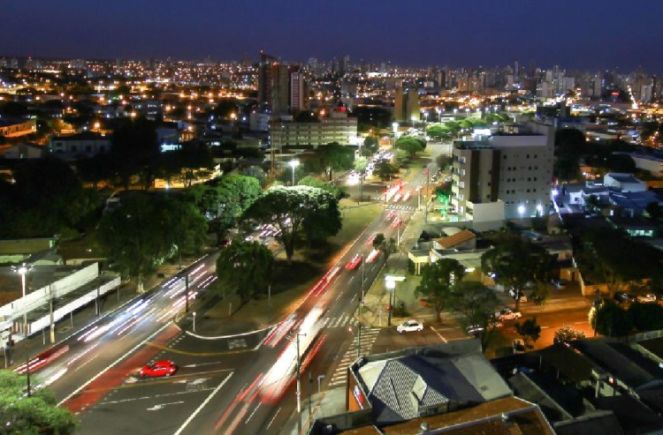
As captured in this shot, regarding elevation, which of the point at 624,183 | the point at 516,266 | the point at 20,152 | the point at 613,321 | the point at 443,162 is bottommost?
the point at 613,321

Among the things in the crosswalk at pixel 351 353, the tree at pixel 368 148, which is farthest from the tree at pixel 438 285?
the tree at pixel 368 148

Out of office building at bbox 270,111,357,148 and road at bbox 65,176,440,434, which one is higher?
office building at bbox 270,111,357,148

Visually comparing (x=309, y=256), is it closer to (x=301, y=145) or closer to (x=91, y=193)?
(x=91, y=193)

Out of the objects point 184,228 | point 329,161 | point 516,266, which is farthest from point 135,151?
point 516,266

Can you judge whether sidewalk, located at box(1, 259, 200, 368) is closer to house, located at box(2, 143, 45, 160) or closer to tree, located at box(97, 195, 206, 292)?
tree, located at box(97, 195, 206, 292)

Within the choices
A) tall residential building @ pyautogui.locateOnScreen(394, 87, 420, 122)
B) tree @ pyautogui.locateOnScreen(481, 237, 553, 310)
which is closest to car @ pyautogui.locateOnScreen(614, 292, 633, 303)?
tree @ pyautogui.locateOnScreen(481, 237, 553, 310)

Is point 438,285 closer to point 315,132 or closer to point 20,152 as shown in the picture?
point 20,152
